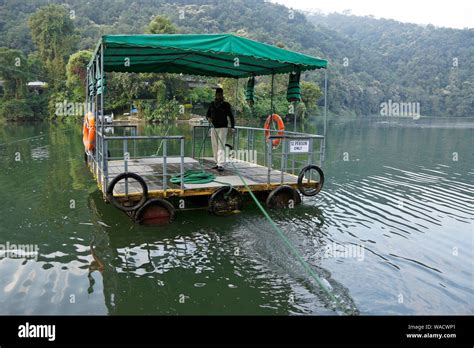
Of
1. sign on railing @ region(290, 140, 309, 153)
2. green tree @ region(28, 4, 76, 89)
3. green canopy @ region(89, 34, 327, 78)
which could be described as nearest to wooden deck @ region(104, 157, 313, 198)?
sign on railing @ region(290, 140, 309, 153)

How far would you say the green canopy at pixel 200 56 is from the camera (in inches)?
281

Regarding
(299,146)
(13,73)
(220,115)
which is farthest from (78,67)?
(299,146)

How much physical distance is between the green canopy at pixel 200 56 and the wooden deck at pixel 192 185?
2.36 m

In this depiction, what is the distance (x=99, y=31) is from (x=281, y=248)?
8767 cm

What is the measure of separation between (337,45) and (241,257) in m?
135

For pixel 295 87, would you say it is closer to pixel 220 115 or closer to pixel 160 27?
pixel 220 115

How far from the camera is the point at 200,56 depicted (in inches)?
389

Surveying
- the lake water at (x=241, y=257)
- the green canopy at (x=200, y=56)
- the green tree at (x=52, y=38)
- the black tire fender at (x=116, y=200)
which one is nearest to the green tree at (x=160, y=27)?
the green tree at (x=52, y=38)

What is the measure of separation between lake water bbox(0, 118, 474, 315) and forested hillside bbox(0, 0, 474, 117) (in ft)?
221

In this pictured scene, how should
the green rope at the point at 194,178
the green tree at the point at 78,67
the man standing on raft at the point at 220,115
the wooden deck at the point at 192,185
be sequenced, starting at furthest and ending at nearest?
the green tree at the point at 78,67, the man standing on raft at the point at 220,115, the green rope at the point at 194,178, the wooden deck at the point at 192,185

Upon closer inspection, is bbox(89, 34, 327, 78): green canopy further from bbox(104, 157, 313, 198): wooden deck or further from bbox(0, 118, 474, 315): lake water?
bbox(0, 118, 474, 315): lake water

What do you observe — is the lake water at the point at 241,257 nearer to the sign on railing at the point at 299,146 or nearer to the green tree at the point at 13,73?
the sign on railing at the point at 299,146

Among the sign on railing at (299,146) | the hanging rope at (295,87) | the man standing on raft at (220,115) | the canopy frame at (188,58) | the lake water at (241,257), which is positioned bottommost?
the lake water at (241,257)
